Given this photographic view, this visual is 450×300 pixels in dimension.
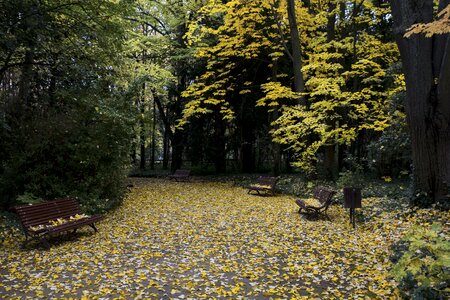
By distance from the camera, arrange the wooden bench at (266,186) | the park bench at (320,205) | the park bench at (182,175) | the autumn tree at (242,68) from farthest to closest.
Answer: the park bench at (182,175), the autumn tree at (242,68), the wooden bench at (266,186), the park bench at (320,205)

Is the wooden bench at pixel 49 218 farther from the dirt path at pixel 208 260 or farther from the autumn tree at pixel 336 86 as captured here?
the autumn tree at pixel 336 86

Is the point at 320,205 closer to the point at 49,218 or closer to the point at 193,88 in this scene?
the point at 49,218

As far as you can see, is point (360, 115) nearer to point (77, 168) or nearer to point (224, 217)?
point (224, 217)

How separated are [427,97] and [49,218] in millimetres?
8740

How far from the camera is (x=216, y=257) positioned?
6.36m

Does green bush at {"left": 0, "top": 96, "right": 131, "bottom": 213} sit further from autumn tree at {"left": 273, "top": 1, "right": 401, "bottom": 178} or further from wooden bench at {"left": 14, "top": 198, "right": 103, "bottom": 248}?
autumn tree at {"left": 273, "top": 1, "right": 401, "bottom": 178}

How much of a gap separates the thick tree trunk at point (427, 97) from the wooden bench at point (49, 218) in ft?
25.2

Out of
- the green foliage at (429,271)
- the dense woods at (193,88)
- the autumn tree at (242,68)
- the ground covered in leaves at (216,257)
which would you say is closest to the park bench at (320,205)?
the ground covered in leaves at (216,257)

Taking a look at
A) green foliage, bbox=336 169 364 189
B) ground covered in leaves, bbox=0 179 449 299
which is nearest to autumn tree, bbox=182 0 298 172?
green foliage, bbox=336 169 364 189

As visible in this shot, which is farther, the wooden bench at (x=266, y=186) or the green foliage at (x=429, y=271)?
the wooden bench at (x=266, y=186)

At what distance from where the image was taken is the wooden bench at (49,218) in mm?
6895

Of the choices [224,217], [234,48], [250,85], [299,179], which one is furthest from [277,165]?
[224,217]

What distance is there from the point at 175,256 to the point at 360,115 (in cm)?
995

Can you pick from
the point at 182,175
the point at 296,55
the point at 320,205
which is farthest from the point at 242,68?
the point at 320,205
